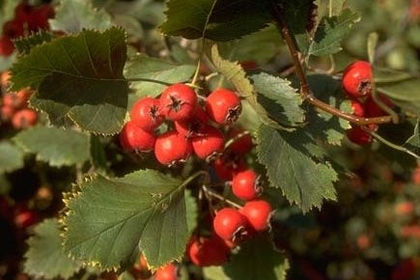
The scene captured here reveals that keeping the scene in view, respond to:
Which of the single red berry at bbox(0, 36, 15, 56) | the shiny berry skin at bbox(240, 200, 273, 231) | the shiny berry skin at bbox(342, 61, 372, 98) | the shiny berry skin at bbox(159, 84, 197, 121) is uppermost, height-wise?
the shiny berry skin at bbox(159, 84, 197, 121)

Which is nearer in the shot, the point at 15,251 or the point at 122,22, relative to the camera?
the point at 122,22

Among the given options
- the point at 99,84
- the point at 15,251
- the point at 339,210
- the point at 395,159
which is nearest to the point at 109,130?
the point at 99,84

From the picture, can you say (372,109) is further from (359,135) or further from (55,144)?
(55,144)

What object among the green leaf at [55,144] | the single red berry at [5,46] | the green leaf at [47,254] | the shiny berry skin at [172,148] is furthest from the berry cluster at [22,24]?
the shiny berry skin at [172,148]

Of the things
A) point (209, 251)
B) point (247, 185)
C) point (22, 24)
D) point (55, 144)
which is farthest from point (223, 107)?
point (22, 24)

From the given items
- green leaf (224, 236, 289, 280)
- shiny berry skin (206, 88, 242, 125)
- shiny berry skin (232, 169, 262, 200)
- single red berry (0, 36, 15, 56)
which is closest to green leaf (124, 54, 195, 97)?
shiny berry skin (206, 88, 242, 125)

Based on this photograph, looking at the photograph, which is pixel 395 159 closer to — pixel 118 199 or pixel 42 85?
pixel 118 199

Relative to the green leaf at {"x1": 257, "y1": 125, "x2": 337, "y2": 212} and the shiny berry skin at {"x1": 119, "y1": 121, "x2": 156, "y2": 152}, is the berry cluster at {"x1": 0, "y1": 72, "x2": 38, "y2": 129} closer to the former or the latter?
the shiny berry skin at {"x1": 119, "y1": 121, "x2": 156, "y2": 152}
